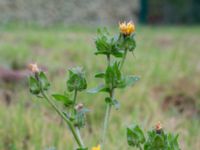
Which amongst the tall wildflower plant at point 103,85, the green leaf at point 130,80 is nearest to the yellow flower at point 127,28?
the tall wildflower plant at point 103,85

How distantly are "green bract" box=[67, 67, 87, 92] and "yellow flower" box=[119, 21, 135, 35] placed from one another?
13cm

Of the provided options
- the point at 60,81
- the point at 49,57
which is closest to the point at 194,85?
the point at 60,81

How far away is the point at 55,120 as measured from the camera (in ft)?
8.77

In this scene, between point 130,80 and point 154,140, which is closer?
point 154,140

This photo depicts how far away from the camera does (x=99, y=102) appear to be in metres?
3.11

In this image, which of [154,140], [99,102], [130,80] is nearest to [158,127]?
[154,140]

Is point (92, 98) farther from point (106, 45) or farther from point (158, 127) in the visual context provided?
point (158, 127)

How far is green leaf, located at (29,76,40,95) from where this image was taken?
116 centimetres

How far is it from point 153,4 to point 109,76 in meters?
13.0

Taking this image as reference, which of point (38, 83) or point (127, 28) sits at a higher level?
point (127, 28)

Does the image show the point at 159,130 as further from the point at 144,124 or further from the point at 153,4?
the point at 153,4


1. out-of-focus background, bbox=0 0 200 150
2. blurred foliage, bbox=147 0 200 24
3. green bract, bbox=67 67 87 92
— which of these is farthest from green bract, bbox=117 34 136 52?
blurred foliage, bbox=147 0 200 24

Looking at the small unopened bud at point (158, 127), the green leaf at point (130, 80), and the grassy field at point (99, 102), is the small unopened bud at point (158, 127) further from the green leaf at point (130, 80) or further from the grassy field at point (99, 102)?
the grassy field at point (99, 102)

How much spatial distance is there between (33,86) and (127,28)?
0.77 ft
